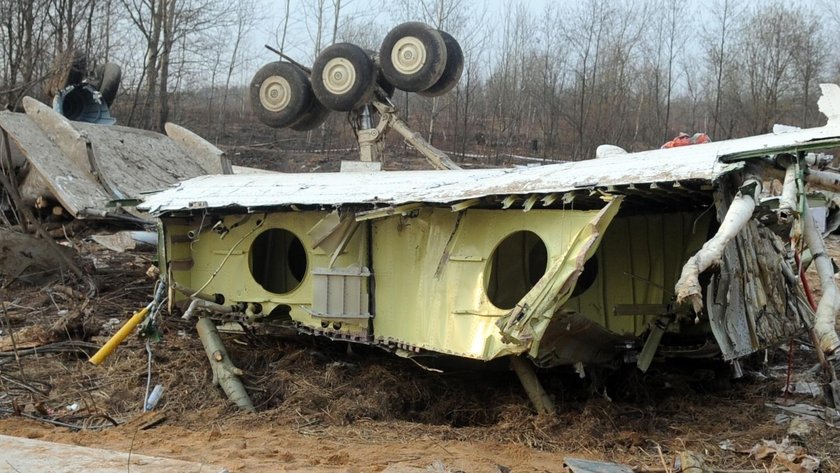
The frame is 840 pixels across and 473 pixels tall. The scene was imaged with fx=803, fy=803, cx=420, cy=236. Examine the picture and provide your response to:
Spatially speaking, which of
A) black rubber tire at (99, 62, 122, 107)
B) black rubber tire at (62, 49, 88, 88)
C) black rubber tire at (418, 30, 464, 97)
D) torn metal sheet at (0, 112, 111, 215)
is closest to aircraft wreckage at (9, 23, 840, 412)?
torn metal sheet at (0, 112, 111, 215)

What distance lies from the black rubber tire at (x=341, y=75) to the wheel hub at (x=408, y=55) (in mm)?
481

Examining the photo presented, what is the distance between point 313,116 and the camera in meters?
13.3

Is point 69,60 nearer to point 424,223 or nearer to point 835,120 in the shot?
point 424,223

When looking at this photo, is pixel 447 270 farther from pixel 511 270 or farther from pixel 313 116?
pixel 313 116

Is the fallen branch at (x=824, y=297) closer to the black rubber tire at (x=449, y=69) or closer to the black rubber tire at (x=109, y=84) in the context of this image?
the black rubber tire at (x=449, y=69)

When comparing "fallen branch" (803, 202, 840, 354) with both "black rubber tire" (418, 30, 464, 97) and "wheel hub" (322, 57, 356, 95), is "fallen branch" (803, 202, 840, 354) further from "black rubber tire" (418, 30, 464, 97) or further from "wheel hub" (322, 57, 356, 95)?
"wheel hub" (322, 57, 356, 95)

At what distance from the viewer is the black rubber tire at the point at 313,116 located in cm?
1317

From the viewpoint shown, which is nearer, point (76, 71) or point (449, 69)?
point (449, 69)

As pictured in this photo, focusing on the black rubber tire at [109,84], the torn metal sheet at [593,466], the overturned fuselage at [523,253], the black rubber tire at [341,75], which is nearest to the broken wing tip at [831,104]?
the overturned fuselage at [523,253]

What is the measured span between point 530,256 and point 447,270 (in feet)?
7.02

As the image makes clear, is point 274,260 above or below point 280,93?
below

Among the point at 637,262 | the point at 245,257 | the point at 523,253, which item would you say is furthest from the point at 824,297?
the point at 245,257

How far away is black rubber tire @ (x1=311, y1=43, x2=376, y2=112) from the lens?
1249 centimetres

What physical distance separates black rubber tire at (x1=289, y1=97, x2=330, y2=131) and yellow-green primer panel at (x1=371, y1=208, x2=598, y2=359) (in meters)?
4.85
